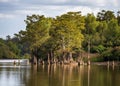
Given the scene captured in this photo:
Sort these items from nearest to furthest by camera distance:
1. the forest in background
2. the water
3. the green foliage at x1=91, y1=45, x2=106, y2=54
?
the water → the forest in background → the green foliage at x1=91, y1=45, x2=106, y2=54

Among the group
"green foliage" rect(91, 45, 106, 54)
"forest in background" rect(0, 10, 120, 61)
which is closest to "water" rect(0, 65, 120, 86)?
"forest in background" rect(0, 10, 120, 61)

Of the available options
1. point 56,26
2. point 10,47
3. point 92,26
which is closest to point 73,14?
point 56,26

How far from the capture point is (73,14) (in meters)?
97.6

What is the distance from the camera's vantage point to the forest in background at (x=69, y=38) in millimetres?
94875

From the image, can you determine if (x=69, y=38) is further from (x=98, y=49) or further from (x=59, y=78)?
(x=59, y=78)

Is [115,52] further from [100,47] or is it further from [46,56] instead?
[46,56]

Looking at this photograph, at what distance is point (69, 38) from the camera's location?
3696 inches

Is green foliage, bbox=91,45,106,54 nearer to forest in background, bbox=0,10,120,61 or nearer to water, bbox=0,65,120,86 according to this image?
forest in background, bbox=0,10,120,61

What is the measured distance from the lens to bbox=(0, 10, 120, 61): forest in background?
9488 centimetres

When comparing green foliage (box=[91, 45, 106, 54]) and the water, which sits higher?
the water

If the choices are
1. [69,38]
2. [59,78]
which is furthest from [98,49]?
[59,78]

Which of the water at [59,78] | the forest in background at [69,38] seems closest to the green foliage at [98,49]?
the forest in background at [69,38]

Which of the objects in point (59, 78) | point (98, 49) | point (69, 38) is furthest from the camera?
point (98, 49)

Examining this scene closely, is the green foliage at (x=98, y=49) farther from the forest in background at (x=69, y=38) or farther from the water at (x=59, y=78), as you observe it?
the water at (x=59, y=78)
